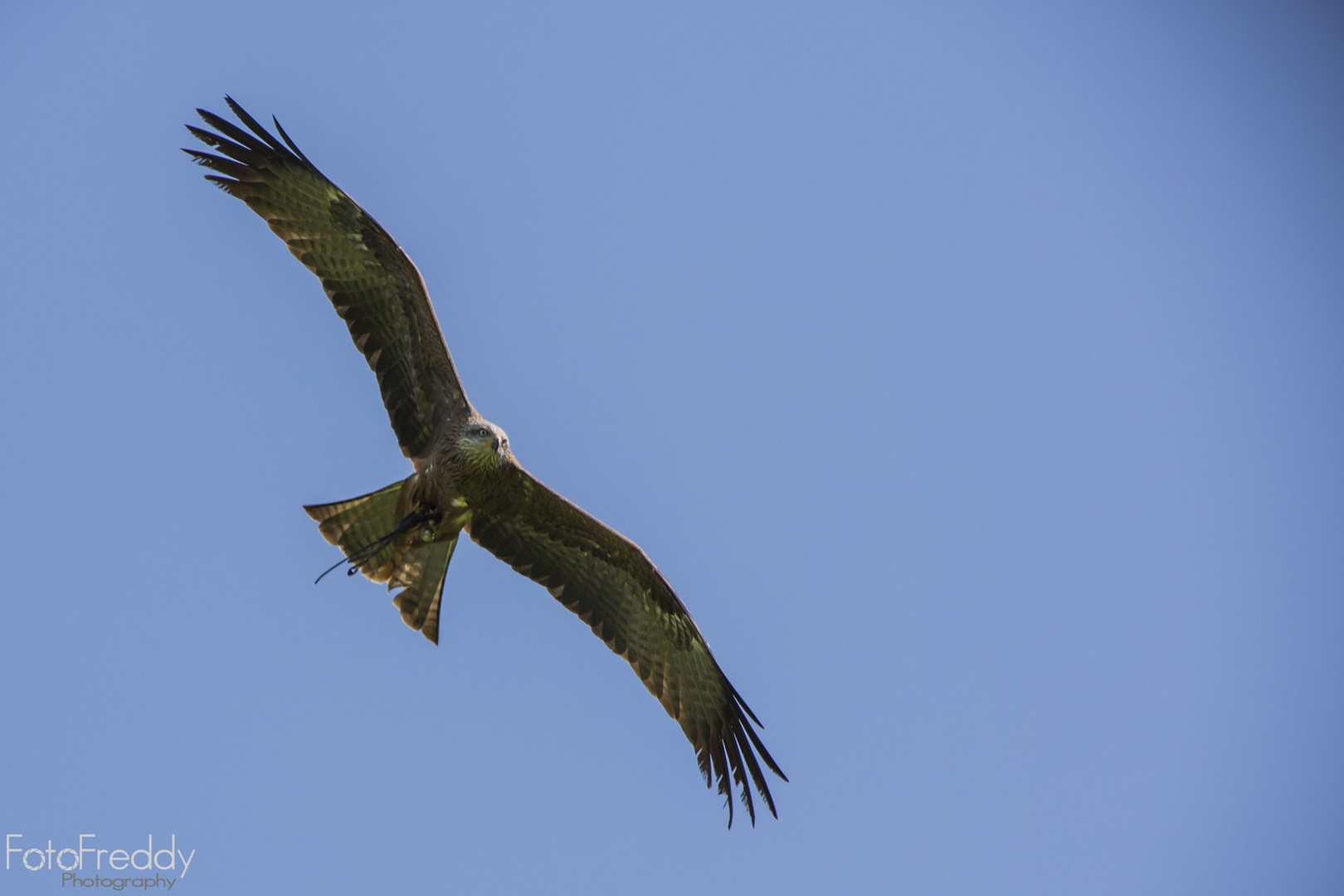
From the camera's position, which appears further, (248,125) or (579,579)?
(579,579)

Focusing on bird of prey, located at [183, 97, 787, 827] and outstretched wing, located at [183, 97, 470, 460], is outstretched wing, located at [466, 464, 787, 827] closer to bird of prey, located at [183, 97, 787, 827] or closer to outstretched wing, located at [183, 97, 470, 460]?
bird of prey, located at [183, 97, 787, 827]

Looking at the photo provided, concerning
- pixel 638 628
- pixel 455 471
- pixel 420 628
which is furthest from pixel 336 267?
pixel 638 628

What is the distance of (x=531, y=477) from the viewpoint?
320 inches

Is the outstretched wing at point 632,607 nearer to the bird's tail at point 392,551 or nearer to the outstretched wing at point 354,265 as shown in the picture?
the bird's tail at point 392,551

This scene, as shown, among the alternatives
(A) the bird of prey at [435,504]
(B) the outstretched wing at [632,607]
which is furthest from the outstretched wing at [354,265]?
(B) the outstretched wing at [632,607]

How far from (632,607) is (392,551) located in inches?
78.1

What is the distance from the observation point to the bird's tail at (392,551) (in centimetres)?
827

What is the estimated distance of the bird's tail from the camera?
8273 millimetres

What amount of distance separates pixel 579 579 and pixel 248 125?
168 inches

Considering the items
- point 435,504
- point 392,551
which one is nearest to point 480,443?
point 435,504

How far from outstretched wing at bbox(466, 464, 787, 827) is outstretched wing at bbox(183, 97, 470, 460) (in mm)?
900

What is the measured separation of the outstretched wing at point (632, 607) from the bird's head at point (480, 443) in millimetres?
584

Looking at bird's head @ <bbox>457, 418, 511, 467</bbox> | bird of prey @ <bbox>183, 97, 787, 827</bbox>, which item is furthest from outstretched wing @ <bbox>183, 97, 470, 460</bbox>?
bird's head @ <bbox>457, 418, 511, 467</bbox>

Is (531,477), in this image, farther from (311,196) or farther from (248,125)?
(248,125)
